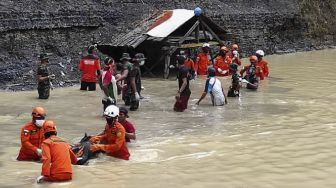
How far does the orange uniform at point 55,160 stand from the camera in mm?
6453

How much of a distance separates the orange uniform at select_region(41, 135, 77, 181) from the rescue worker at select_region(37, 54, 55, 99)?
22.0 ft

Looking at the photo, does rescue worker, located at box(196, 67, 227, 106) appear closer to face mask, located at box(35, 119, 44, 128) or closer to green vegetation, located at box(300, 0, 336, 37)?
face mask, located at box(35, 119, 44, 128)

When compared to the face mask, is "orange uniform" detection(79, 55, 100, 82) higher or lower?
higher

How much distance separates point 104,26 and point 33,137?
13.7 metres

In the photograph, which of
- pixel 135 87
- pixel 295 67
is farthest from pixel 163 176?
pixel 295 67

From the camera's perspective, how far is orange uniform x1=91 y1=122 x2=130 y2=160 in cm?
758

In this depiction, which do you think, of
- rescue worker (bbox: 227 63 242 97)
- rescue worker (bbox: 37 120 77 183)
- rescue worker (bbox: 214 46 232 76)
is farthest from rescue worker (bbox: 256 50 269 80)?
rescue worker (bbox: 37 120 77 183)

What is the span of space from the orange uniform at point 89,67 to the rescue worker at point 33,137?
683 cm

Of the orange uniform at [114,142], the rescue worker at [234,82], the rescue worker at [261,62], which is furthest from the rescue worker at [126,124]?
the rescue worker at [261,62]

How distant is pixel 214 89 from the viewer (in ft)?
40.8

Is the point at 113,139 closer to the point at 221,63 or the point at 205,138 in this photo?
the point at 205,138

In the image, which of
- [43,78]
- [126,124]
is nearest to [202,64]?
[43,78]

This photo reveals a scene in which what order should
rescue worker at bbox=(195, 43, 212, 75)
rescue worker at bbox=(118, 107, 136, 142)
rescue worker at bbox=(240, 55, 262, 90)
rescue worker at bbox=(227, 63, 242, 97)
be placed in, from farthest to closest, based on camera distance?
rescue worker at bbox=(195, 43, 212, 75) < rescue worker at bbox=(240, 55, 262, 90) < rescue worker at bbox=(227, 63, 242, 97) < rescue worker at bbox=(118, 107, 136, 142)

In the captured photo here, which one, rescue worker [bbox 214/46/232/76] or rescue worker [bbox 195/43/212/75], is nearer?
rescue worker [bbox 214/46/232/76]
